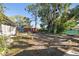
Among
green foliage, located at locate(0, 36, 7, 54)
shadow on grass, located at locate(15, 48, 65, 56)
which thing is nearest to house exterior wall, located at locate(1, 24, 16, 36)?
green foliage, located at locate(0, 36, 7, 54)

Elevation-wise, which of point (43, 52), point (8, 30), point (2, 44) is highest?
point (8, 30)

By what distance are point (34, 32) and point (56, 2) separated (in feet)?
1.45

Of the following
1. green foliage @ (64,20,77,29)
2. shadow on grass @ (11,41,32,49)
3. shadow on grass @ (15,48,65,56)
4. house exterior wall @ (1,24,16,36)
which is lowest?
shadow on grass @ (15,48,65,56)

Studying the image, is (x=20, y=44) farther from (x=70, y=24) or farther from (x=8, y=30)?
(x=70, y=24)

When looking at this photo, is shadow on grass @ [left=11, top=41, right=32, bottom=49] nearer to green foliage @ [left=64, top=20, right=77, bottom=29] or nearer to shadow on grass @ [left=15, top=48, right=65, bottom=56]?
shadow on grass @ [left=15, top=48, right=65, bottom=56]

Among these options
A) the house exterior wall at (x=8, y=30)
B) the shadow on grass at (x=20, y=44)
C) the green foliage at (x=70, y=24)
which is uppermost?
the green foliage at (x=70, y=24)

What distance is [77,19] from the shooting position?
310 centimetres

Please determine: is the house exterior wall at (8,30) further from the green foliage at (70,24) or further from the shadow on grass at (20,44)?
the green foliage at (70,24)

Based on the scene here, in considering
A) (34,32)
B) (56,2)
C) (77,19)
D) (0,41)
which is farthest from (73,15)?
(0,41)

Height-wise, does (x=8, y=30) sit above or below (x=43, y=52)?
above

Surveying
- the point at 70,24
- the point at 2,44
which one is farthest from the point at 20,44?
the point at 70,24

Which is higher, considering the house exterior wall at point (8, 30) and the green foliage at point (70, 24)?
the green foliage at point (70, 24)

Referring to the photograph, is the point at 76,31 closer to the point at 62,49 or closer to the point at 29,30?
the point at 62,49

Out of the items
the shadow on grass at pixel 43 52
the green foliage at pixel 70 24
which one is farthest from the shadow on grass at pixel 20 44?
the green foliage at pixel 70 24
